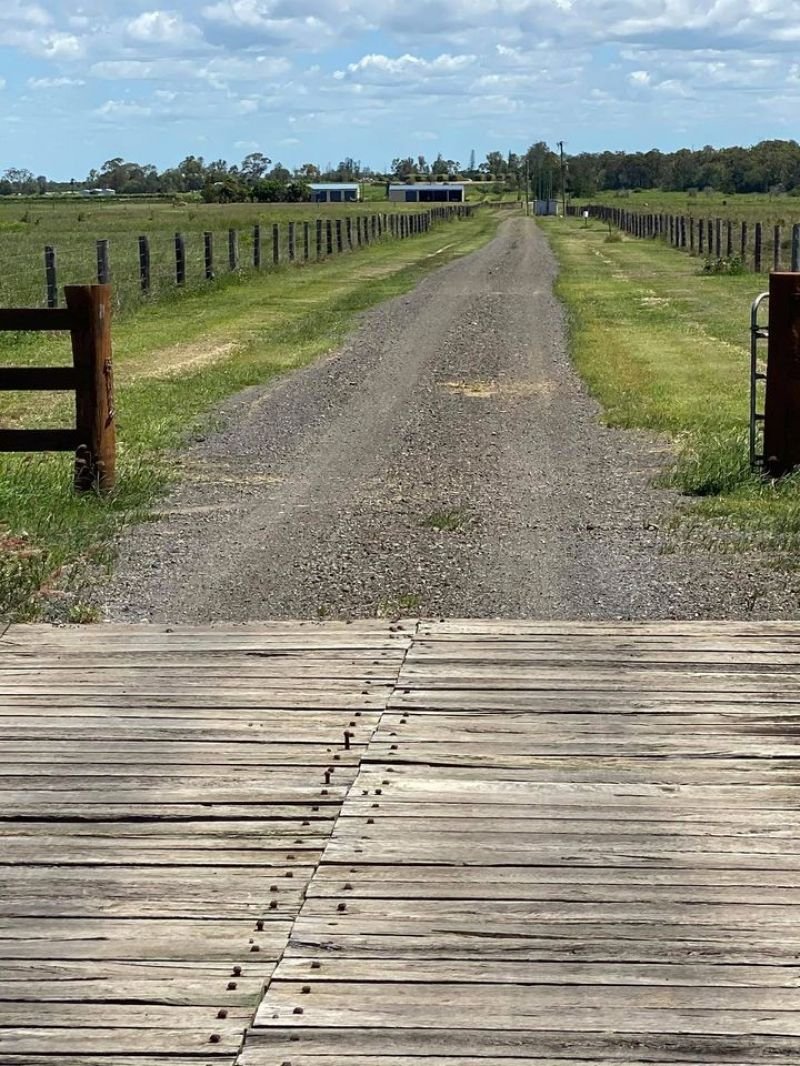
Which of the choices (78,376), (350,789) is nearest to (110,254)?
(78,376)

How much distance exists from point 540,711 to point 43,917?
81.7 inches

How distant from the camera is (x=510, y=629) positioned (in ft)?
21.5

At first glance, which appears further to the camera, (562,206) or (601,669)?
(562,206)

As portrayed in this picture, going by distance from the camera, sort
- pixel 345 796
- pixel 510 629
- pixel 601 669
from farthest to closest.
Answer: pixel 510 629 → pixel 601 669 → pixel 345 796

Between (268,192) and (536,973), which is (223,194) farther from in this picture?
(536,973)

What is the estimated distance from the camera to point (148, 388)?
15.8m

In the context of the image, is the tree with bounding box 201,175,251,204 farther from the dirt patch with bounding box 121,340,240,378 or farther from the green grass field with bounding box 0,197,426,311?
the dirt patch with bounding box 121,340,240,378

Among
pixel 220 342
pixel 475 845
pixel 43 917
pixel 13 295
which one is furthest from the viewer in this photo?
pixel 13 295

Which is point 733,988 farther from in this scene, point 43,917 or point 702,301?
point 702,301

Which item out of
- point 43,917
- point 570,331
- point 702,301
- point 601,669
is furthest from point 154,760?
point 702,301

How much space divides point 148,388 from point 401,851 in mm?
12012

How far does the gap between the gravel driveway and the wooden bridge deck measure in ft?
3.57

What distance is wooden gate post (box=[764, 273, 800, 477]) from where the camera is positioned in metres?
9.73

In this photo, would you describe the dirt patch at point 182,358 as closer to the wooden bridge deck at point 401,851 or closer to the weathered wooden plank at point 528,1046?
the wooden bridge deck at point 401,851
